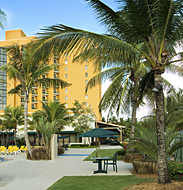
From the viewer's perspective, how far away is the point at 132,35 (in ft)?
28.1

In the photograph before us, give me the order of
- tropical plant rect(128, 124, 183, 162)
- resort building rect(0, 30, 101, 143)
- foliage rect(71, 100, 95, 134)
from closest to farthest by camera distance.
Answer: tropical plant rect(128, 124, 183, 162) → foliage rect(71, 100, 95, 134) → resort building rect(0, 30, 101, 143)

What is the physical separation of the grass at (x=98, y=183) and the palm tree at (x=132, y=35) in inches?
74.1

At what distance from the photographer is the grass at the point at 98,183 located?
9.04m

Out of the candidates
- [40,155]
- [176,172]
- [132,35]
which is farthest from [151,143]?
[40,155]

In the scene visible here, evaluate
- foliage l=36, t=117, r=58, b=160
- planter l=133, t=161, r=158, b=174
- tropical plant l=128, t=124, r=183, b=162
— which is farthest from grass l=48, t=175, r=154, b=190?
foliage l=36, t=117, r=58, b=160

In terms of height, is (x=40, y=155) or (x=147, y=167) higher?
(x=147, y=167)

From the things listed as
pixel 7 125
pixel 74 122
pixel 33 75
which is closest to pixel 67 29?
pixel 33 75

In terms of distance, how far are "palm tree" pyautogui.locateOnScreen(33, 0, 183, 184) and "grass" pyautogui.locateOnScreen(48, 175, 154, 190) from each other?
6.17ft

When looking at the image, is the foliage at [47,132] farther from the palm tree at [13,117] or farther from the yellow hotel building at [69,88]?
the yellow hotel building at [69,88]

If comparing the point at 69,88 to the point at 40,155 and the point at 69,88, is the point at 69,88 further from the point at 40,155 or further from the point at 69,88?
the point at 40,155

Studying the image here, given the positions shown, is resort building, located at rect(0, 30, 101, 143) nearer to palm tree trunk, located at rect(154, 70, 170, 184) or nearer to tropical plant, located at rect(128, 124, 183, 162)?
tropical plant, located at rect(128, 124, 183, 162)

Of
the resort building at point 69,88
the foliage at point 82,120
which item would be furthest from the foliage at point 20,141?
the resort building at point 69,88

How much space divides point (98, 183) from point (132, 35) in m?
5.53

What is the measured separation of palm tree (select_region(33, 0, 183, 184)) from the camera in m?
7.65
